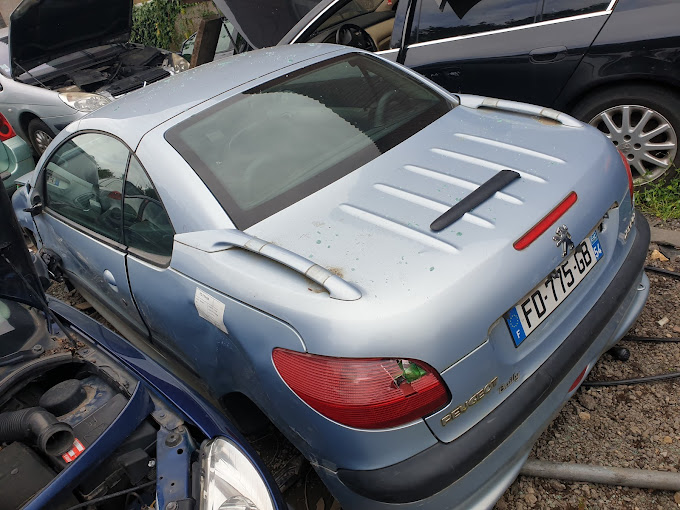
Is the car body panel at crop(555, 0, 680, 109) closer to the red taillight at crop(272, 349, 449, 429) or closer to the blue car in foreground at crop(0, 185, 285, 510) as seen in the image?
the red taillight at crop(272, 349, 449, 429)

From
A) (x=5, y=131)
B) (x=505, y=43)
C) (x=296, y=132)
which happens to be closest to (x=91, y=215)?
(x=296, y=132)

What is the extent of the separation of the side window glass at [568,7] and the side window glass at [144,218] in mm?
2659

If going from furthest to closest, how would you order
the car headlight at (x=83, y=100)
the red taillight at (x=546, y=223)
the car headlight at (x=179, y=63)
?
the car headlight at (x=179, y=63) < the car headlight at (x=83, y=100) < the red taillight at (x=546, y=223)

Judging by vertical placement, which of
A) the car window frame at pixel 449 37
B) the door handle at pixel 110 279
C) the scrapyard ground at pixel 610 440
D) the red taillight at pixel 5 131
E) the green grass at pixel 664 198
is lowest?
the scrapyard ground at pixel 610 440

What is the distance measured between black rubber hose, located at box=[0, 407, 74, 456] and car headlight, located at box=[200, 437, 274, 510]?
0.40m

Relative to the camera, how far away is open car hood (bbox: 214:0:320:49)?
430 cm

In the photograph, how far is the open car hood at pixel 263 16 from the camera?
4.30 metres

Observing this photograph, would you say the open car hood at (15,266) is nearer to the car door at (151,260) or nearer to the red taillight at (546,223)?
the car door at (151,260)

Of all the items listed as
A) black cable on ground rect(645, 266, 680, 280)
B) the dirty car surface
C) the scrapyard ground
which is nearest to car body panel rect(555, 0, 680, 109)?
black cable on ground rect(645, 266, 680, 280)

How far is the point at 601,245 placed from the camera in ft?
6.99

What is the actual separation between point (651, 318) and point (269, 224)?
2.13 metres

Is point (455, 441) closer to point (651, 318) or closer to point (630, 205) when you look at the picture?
point (630, 205)

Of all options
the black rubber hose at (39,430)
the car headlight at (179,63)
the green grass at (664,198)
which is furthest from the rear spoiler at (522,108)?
the car headlight at (179,63)

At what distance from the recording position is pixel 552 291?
191 cm
